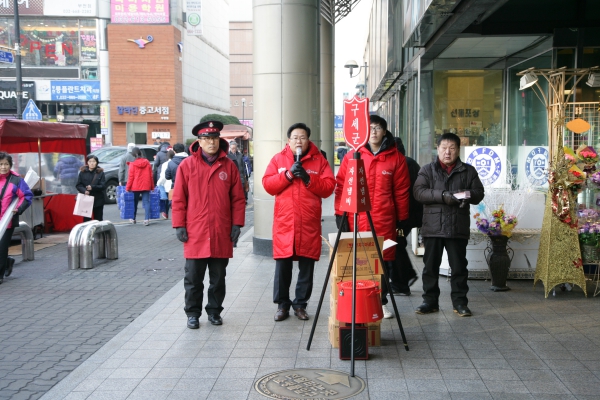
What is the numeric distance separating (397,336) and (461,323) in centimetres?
80

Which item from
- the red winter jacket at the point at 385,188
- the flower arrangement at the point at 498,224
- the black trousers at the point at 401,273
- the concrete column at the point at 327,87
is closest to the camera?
the red winter jacket at the point at 385,188

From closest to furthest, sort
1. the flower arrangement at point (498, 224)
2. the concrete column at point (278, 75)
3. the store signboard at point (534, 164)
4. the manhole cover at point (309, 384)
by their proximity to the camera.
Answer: the manhole cover at point (309, 384) → the flower arrangement at point (498, 224) → the store signboard at point (534, 164) → the concrete column at point (278, 75)

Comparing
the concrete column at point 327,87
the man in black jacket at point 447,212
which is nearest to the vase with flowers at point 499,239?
the man in black jacket at point 447,212

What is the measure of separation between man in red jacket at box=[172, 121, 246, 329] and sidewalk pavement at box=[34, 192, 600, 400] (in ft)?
1.32

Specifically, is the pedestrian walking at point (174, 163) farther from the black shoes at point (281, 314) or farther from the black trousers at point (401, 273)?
the black shoes at point (281, 314)

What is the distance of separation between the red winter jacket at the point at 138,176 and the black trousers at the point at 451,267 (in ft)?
32.3

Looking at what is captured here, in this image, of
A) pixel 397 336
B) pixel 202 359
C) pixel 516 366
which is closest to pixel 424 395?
pixel 516 366

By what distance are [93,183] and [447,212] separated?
28.8 feet

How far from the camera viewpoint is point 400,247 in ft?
23.6

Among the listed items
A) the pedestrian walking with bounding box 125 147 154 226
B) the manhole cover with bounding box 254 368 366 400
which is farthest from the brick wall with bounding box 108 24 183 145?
the manhole cover with bounding box 254 368 366 400

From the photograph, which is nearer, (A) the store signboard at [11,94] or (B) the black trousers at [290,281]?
(B) the black trousers at [290,281]

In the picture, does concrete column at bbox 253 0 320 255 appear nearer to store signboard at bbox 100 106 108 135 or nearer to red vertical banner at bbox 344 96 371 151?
red vertical banner at bbox 344 96 371 151

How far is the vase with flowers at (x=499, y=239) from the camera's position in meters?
7.71

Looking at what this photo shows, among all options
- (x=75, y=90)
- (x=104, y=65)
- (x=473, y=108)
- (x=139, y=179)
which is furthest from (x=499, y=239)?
(x=104, y=65)
